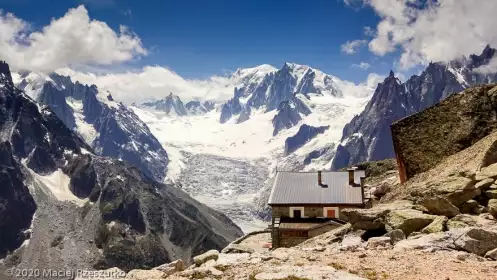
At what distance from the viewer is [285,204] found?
68.9 metres

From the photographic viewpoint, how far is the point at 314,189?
7181 centimetres

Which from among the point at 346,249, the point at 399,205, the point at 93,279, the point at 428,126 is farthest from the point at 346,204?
the point at 93,279

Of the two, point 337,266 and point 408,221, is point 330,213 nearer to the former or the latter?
point 408,221

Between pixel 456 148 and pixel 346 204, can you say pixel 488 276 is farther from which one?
pixel 346 204

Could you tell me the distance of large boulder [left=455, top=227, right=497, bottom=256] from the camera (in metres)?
21.6

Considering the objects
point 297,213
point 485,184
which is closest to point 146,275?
point 485,184

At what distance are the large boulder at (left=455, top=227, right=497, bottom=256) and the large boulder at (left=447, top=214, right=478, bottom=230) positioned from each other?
302 cm

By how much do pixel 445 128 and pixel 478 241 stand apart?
1977 centimetres

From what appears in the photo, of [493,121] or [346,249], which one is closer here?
[346,249]

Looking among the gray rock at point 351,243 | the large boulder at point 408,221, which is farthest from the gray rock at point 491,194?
the gray rock at point 351,243

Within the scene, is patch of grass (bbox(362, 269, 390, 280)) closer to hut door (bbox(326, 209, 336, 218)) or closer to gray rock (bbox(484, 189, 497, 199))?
gray rock (bbox(484, 189, 497, 199))

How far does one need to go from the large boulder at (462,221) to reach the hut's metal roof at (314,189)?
43194 mm

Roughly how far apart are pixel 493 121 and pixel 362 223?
676 inches

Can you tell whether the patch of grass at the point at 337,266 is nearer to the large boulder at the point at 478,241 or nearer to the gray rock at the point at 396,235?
the gray rock at the point at 396,235
